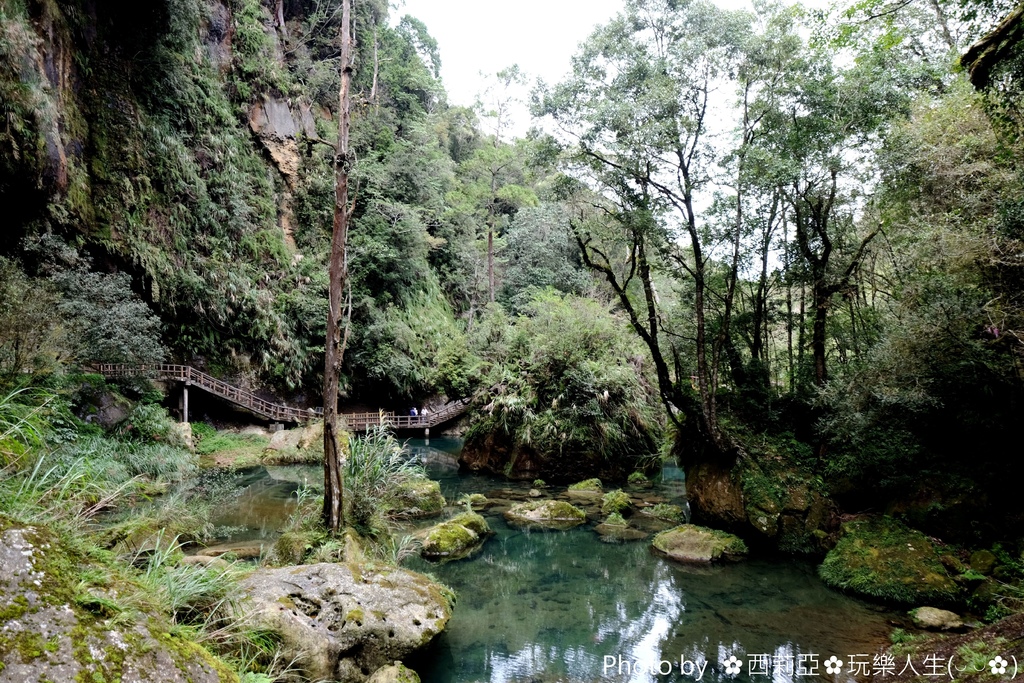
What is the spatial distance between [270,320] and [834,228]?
16.0 metres

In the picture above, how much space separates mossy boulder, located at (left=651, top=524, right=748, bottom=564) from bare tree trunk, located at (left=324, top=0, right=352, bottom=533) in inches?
203

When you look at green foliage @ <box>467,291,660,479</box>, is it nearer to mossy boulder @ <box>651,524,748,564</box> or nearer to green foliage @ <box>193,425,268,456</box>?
mossy boulder @ <box>651,524,748,564</box>

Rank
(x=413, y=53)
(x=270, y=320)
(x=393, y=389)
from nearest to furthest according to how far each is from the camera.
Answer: (x=270, y=320), (x=393, y=389), (x=413, y=53)

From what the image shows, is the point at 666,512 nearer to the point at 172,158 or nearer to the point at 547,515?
the point at 547,515

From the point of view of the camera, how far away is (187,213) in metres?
15.9

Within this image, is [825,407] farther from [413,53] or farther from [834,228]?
[413,53]

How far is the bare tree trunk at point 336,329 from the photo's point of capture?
226 inches

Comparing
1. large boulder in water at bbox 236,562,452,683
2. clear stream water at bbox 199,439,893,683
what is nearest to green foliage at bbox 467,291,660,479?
clear stream water at bbox 199,439,893,683

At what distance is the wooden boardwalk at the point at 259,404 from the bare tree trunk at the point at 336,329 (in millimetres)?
6294

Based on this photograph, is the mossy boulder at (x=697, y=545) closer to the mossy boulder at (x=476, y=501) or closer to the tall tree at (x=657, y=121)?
the tall tree at (x=657, y=121)

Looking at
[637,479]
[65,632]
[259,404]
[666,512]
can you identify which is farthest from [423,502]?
[259,404]

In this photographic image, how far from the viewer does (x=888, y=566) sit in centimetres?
670

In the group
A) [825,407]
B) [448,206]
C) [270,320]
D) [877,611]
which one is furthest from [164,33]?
[877,611]

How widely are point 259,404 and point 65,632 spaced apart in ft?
53.4
